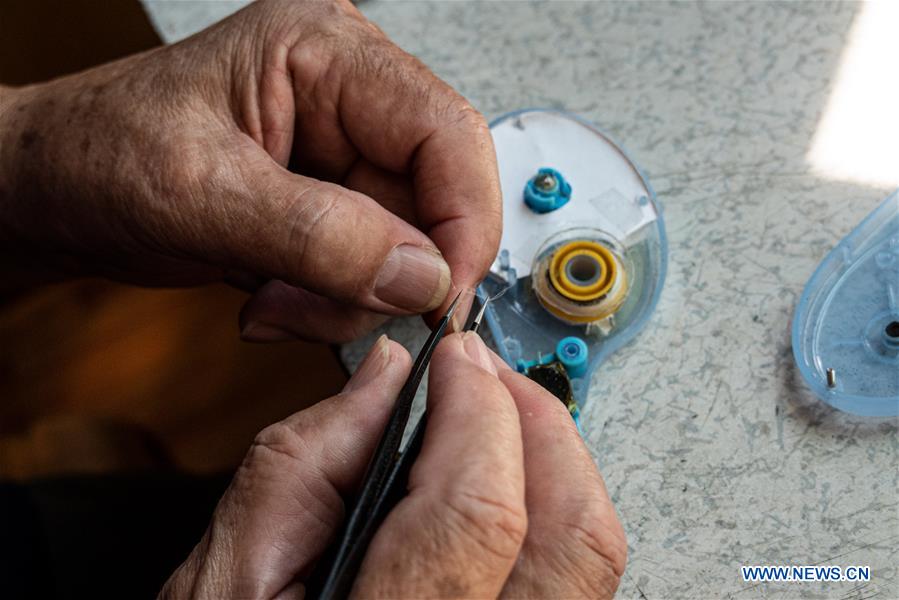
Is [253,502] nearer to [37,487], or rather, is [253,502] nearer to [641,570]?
[641,570]

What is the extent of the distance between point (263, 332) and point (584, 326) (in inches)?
15.6

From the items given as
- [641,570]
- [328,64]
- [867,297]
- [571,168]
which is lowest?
[641,570]

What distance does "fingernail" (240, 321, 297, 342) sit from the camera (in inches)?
38.1

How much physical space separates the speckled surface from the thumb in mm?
142

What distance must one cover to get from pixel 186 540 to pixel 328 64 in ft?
2.11

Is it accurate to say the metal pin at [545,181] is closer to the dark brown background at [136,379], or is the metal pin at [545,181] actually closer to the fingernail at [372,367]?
the fingernail at [372,367]

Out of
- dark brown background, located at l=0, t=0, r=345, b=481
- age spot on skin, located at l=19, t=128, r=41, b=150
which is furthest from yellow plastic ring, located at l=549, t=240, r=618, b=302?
age spot on skin, located at l=19, t=128, r=41, b=150

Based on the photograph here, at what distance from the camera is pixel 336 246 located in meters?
0.77

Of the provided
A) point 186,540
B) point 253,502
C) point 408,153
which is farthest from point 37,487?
point 408,153

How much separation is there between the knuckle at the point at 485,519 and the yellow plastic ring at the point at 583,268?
13.9 inches

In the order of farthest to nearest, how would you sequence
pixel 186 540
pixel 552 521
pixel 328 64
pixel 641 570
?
pixel 186 540
pixel 328 64
pixel 641 570
pixel 552 521

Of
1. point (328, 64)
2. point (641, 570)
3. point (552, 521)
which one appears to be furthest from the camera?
point (328, 64)

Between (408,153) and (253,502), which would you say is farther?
(408,153)

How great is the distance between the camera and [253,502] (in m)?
0.67
